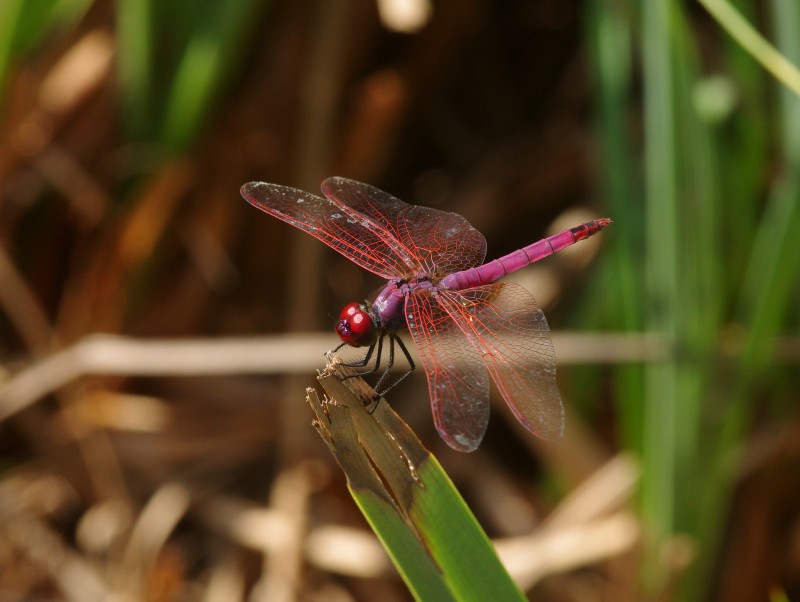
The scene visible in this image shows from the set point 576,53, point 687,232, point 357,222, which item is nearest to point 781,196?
point 687,232

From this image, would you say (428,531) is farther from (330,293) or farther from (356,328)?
(330,293)

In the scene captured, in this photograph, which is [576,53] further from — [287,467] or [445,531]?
[445,531]

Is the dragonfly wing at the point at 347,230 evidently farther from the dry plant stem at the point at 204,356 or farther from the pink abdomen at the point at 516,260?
the dry plant stem at the point at 204,356

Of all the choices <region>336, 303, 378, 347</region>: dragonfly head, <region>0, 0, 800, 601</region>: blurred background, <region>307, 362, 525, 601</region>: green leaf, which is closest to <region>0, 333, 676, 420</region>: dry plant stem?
<region>0, 0, 800, 601</region>: blurred background

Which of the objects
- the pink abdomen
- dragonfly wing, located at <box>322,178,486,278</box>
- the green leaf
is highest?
dragonfly wing, located at <box>322,178,486,278</box>

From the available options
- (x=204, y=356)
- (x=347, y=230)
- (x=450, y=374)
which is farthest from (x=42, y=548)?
(x=450, y=374)

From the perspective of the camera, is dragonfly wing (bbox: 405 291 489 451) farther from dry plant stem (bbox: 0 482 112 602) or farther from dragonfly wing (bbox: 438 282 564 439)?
dry plant stem (bbox: 0 482 112 602)

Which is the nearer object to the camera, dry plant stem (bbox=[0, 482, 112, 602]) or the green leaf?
the green leaf
